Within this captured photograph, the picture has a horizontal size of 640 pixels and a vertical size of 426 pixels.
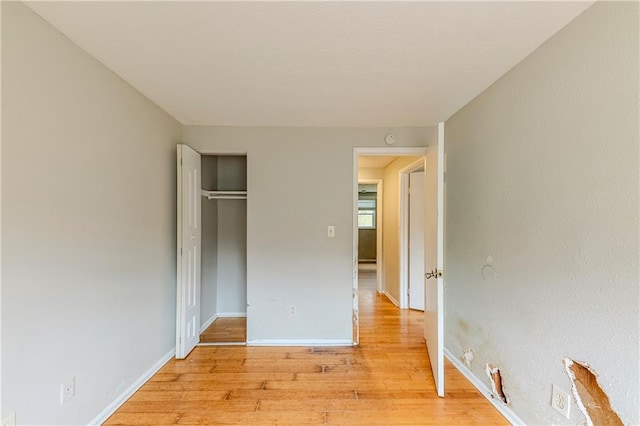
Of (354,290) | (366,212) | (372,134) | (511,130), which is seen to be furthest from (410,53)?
(366,212)

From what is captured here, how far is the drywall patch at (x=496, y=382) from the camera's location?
203cm

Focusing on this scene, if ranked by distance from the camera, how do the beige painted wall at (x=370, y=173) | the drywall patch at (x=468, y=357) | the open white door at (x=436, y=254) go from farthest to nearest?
the beige painted wall at (x=370, y=173)
the drywall patch at (x=468, y=357)
the open white door at (x=436, y=254)

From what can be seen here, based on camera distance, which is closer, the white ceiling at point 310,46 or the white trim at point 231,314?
the white ceiling at point 310,46

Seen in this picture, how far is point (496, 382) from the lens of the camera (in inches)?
82.0

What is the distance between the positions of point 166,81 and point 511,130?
235 cm

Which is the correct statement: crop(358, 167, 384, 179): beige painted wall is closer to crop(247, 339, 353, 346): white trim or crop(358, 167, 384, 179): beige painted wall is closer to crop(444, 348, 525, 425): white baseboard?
crop(247, 339, 353, 346): white trim

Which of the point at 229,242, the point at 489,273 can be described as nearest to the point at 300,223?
the point at 229,242

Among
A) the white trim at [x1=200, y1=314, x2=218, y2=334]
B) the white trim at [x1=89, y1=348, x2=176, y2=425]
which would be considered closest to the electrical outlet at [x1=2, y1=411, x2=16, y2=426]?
the white trim at [x1=89, y1=348, x2=176, y2=425]

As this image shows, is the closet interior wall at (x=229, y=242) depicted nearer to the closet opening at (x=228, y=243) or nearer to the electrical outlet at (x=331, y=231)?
the closet opening at (x=228, y=243)

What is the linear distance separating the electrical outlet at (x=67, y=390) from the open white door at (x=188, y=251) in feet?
3.63

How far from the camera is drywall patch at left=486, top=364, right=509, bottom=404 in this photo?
2.03 meters

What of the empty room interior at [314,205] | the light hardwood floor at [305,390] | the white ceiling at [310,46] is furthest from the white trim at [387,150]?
the light hardwood floor at [305,390]

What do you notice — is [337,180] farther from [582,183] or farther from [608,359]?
[608,359]

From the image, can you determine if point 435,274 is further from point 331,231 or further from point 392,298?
point 392,298
